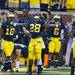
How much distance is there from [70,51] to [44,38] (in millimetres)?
1052

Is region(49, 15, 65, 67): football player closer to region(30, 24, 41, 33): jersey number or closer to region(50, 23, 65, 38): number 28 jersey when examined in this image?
region(50, 23, 65, 38): number 28 jersey

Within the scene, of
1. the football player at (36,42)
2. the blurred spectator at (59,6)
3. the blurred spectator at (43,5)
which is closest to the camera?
the football player at (36,42)

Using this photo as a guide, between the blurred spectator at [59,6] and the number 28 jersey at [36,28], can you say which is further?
the blurred spectator at [59,6]

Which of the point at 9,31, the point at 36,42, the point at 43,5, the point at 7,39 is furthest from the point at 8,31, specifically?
the point at 43,5

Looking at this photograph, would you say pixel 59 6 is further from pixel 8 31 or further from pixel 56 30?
pixel 8 31

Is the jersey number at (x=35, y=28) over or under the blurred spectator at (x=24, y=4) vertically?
under

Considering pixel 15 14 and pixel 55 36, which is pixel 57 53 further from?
pixel 15 14

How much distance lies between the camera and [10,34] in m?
16.3

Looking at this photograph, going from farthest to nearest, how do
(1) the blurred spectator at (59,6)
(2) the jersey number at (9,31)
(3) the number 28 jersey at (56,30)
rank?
(1) the blurred spectator at (59,6), (3) the number 28 jersey at (56,30), (2) the jersey number at (9,31)

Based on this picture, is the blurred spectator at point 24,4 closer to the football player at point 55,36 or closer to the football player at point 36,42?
the football player at point 55,36

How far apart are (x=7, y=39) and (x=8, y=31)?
1.06 feet

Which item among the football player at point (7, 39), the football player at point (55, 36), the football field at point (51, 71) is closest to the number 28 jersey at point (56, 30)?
the football player at point (55, 36)

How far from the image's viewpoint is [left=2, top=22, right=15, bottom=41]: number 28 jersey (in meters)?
16.2

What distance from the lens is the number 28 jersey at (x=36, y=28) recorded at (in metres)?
15.6
